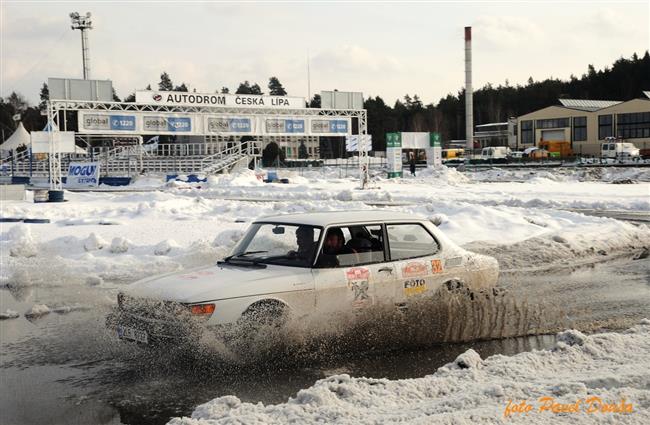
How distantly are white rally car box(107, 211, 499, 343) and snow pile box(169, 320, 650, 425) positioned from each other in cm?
135

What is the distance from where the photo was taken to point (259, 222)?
8.40 m

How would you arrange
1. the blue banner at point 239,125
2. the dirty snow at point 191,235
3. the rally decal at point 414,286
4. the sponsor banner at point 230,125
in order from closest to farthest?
1. the rally decal at point 414,286
2. the dirty snow at point 191,235
3. the sponsor banner at point 230,125
4. the blue banner at point 239,125

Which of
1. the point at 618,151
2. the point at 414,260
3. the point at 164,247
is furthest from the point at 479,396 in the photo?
the point at 618,151

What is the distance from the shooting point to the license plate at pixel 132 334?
6.68 meters

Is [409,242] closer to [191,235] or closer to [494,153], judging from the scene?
[191,235]

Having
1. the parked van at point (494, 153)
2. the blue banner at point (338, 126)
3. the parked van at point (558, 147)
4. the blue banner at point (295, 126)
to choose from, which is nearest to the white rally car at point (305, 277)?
the blue banner at point (295, 126)

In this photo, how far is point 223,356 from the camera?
6703 millimetres

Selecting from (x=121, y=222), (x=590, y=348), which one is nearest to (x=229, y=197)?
(x=121, y=222)

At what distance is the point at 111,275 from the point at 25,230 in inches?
169

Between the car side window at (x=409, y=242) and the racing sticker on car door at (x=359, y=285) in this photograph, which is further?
the car side window at (x=409, y=242)

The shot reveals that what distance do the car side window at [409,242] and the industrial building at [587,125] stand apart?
78.0 meters

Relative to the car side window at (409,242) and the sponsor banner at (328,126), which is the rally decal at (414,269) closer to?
the car side window at (409,242)

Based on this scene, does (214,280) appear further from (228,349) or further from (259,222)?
(259,222)

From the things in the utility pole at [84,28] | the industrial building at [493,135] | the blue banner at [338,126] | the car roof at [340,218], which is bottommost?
the car roof at [340,218]
